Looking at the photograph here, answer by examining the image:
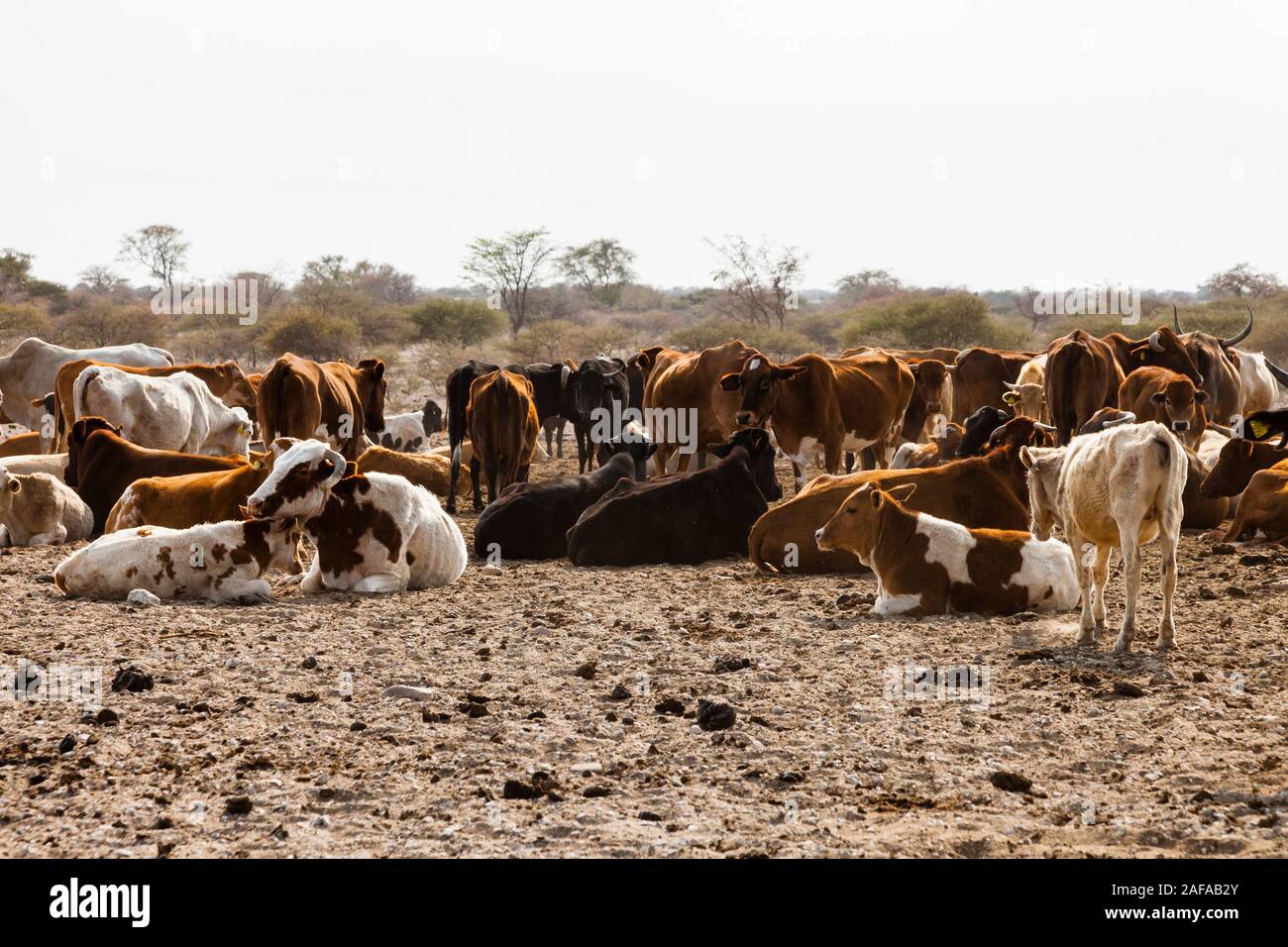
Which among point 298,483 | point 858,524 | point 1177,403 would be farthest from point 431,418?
point 858,524

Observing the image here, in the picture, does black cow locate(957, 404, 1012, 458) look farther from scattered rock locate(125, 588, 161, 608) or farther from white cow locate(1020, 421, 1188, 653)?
scattered rock locate(125, 588, 161, 608)

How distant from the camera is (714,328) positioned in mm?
44531

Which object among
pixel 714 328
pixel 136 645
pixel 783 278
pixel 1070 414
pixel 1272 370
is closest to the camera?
pixel 136 645

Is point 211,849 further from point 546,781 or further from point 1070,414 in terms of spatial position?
point 1070,414

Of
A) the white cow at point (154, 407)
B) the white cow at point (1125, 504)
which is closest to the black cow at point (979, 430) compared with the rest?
the white cow at point (1125, 504)

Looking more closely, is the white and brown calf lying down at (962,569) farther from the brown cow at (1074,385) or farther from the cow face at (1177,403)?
the brown cow at (1074,385)

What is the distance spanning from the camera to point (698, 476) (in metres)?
11.1

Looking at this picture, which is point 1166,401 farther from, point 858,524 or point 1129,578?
point 1129,578

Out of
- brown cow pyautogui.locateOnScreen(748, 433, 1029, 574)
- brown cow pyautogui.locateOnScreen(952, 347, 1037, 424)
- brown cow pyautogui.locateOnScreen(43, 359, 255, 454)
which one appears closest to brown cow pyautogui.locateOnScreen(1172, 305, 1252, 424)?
brown cow pyautogui.locateOnScreen(952, 347, 1037, 424)

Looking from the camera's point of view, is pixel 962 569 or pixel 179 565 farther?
pixel 179 565

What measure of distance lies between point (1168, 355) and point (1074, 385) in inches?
123
